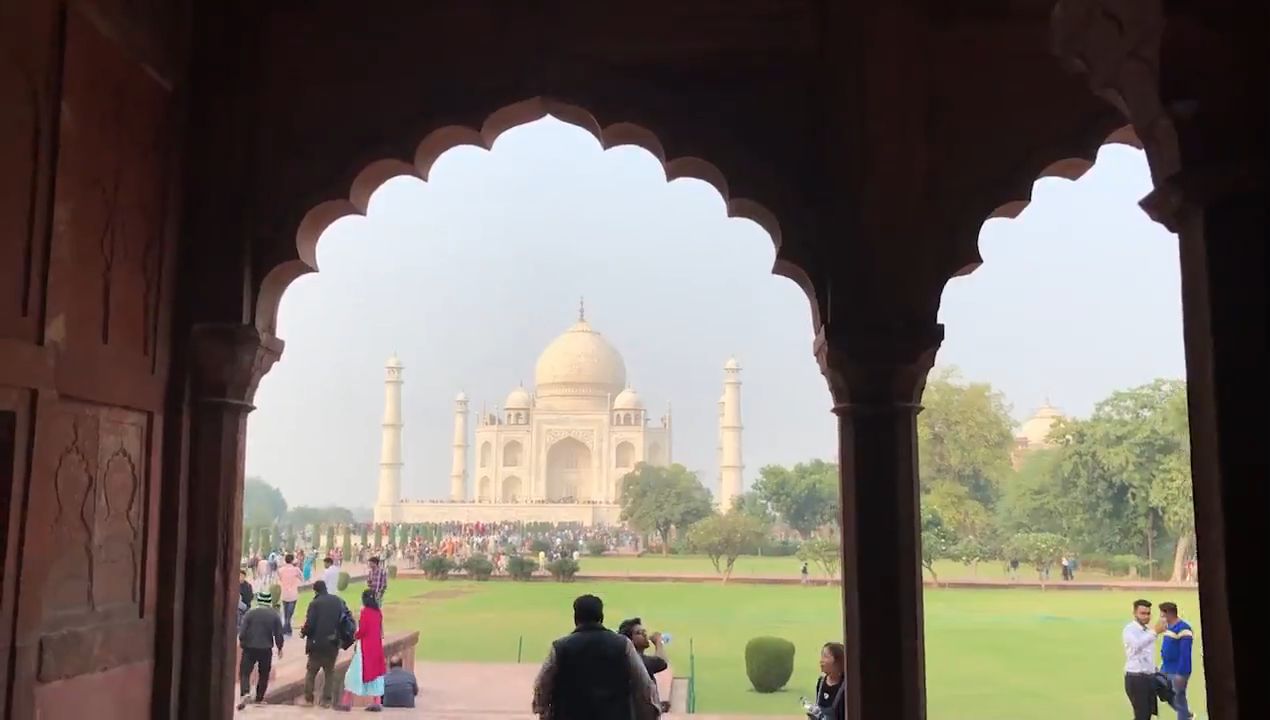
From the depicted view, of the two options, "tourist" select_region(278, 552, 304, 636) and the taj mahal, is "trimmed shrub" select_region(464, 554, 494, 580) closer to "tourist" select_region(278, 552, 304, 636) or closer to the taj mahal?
the taj mahal

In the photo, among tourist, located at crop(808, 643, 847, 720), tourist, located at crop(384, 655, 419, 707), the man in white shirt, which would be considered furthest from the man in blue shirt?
tourist, located at crop(384, 655, 419, 707)

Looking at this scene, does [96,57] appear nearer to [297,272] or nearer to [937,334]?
[297,272]

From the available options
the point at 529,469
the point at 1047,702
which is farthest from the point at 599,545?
the point at 1047,702

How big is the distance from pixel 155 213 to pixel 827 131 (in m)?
2.54

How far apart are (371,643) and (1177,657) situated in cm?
665

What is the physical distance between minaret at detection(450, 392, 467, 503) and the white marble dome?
7899 mm

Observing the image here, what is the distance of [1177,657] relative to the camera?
776cm

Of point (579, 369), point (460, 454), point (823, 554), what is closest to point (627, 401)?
point (579, 369)

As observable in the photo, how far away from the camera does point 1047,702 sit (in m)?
19.2

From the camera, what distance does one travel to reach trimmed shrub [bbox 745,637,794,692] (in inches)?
643

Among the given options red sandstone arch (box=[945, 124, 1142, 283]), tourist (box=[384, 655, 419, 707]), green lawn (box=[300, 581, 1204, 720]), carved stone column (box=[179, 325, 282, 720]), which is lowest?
green lawn (box=[300, 581, 1204, 720])

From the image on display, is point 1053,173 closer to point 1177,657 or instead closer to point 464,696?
point 1177,657

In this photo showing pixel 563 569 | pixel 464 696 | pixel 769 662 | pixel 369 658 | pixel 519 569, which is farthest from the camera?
pixel 519 569

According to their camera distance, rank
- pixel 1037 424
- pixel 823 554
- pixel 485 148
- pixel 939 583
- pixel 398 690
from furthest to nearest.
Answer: pixel 1037 424 < pixel 823 554 < pixel 939 583 < pixel 398 690 < pixel 485 148
